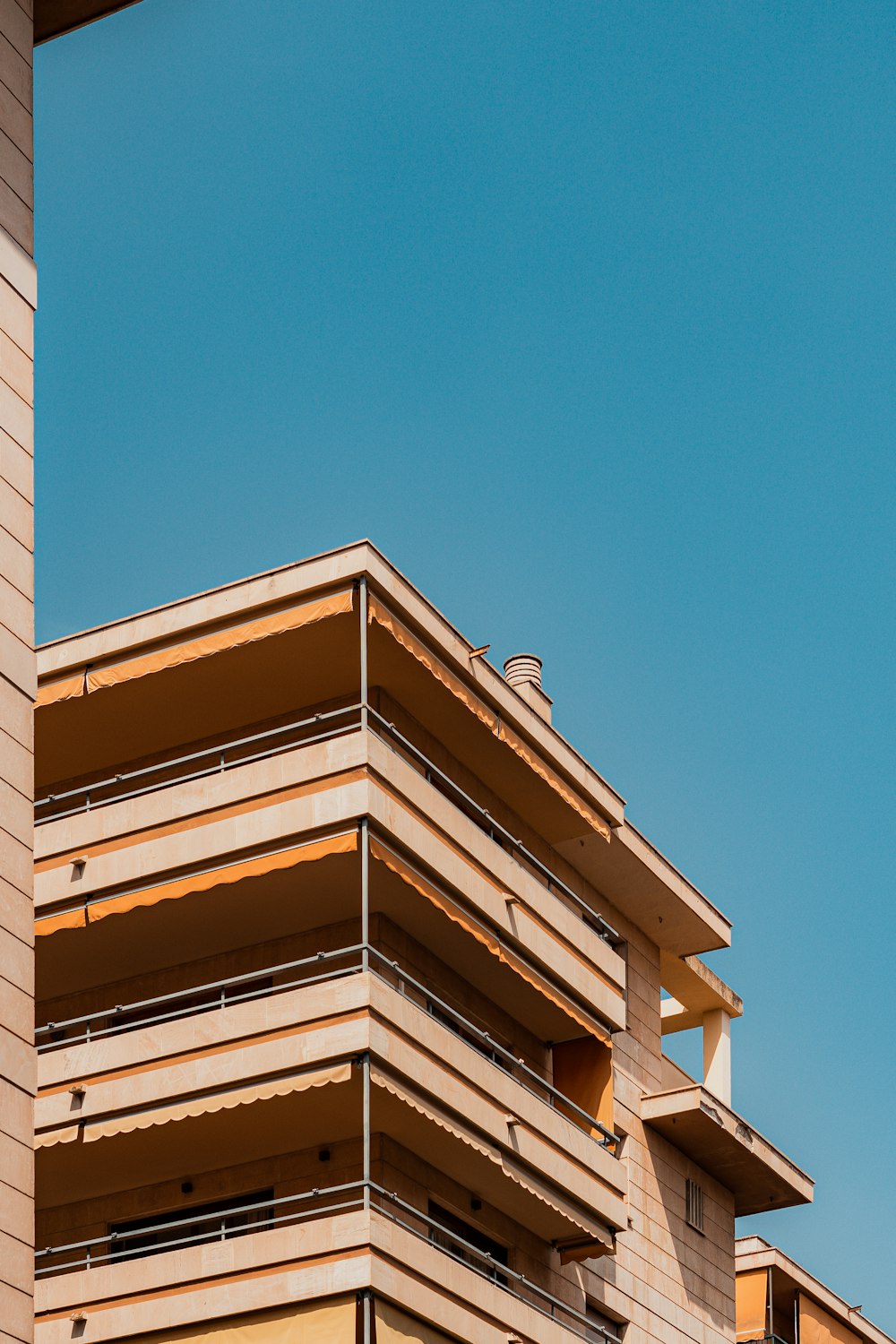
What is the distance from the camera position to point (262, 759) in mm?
32531

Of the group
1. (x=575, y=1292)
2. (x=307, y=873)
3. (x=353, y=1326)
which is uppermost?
(x=307, y=873)

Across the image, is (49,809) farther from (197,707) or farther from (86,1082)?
(86,1082)

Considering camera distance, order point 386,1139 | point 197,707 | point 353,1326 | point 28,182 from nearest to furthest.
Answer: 1. point 28,182
2. point 353,1326
3. point 386,1139
4. point 197,707

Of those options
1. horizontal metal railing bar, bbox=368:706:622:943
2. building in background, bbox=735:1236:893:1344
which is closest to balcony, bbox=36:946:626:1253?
horizontal metal railing bar, bbox=368:706:622:943

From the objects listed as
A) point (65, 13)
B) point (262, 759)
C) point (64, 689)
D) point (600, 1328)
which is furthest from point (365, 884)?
point (65, 13)

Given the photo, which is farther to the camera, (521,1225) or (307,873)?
(521,1225)

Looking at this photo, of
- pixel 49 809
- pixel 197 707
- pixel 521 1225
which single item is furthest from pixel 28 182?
pixel 521 1225

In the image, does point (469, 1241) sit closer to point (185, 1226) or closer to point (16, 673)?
point (185, 1226)

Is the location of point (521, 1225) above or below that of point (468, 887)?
below

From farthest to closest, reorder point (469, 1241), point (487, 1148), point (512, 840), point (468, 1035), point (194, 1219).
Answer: point (468, 1035)
point (512, 840)
point (469, 1241)
point (487, 1148)
point (194, 1219)

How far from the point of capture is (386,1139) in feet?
102

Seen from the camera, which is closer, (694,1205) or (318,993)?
(318,993)

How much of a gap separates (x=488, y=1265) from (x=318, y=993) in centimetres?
600

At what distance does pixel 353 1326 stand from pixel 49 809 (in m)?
10.7
